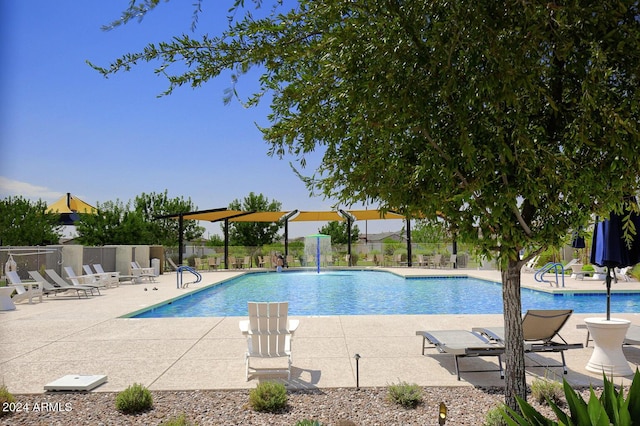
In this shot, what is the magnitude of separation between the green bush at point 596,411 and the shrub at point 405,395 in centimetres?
236

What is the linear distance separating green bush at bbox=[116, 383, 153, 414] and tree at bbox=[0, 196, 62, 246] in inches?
1220

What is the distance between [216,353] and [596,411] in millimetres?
5416

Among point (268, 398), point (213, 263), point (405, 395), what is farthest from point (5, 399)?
point (213, 263)

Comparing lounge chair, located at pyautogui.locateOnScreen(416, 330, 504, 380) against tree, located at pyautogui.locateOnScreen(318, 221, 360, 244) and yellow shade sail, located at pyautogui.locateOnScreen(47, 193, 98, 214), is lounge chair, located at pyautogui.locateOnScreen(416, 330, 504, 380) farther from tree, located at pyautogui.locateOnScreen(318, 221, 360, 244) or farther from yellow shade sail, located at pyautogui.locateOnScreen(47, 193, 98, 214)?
tree, located at pyautogui.locateOnScreen(318, 221, 360, 244)

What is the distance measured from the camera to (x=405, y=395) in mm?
4547

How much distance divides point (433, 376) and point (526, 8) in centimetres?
407

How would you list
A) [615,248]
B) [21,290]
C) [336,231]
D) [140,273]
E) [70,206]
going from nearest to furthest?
[615,248], [21,290], [140,273], [70,206], [336,231]

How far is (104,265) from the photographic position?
20.2 meters

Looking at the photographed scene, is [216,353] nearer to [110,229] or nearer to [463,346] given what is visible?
[463,346]

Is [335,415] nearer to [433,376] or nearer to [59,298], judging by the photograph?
[433,376]

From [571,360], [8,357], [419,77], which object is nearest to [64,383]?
[8,357]

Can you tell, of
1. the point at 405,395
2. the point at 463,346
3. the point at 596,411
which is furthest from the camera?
the point at 463,346

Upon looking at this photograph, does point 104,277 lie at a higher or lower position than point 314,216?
lower

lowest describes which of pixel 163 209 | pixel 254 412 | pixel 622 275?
pixel 254 412
